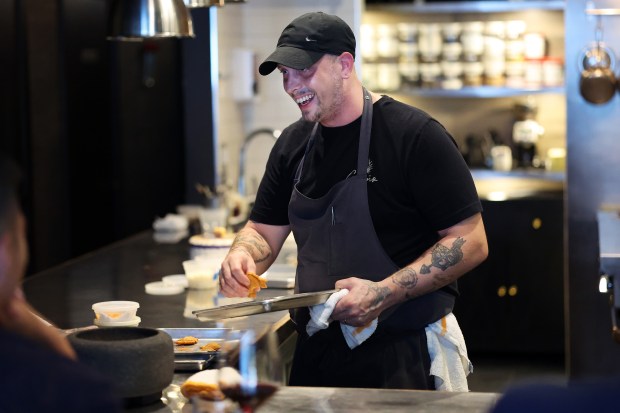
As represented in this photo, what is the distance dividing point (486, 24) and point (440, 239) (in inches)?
181

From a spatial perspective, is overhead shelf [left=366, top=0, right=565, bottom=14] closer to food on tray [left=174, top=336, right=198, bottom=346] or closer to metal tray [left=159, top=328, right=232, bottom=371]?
metal tray [left=159, top=328, right=232, bottom=371]

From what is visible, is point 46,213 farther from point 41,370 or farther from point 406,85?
point 41,370

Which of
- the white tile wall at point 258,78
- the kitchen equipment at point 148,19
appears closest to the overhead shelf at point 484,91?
the white tile wall at point 258,78

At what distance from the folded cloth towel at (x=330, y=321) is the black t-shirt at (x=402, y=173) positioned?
23cm

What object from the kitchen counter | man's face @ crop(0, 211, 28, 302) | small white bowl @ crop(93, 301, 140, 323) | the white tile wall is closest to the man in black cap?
small white bowl @ crop(93, 301, 140, 323)

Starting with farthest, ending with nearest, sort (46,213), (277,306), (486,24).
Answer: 1. (486,24)
2. (46,213)
3. (277,306)

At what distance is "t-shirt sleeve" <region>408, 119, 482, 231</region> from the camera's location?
2895 millimetres

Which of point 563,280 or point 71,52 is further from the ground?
point 71,52

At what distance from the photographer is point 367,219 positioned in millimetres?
3004

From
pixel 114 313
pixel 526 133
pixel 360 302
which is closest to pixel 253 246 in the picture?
pixel 114 313

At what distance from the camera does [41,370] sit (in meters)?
A: 1.23

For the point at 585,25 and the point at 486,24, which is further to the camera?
the point at 486,24

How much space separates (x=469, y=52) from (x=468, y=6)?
0.34 meters

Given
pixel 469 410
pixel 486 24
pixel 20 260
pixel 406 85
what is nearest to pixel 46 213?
pixel 406 85
